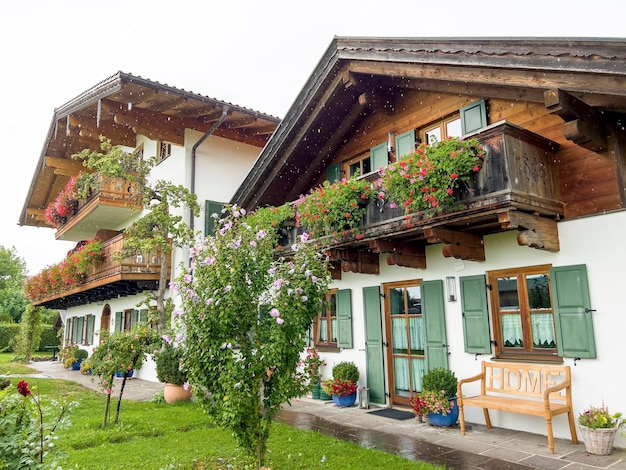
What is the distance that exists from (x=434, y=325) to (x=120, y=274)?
31.6 feet

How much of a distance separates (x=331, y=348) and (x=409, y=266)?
10.3 ft

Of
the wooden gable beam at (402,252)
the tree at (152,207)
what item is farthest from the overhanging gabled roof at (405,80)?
the wooden gable beam at (402,252)

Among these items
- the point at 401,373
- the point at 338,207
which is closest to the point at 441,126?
the point at 338,207

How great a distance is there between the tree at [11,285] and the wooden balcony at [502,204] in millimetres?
42355

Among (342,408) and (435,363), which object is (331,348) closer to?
(342,408)

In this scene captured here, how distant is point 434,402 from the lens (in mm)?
7523

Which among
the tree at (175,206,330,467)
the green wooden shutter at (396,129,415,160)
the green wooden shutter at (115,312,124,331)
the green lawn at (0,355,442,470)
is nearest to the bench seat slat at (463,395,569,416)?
the green lawn at (0,355,442,470)

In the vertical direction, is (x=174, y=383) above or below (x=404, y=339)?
below

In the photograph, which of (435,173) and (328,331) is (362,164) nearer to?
(328,331)

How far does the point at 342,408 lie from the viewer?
31.3 feet

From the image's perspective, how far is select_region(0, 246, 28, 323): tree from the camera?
43.3m

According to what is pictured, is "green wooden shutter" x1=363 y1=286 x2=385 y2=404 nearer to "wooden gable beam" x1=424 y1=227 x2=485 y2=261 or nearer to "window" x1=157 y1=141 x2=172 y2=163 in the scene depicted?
"wooden gable beam" x1=424 y1=227 x2=485 y2=261

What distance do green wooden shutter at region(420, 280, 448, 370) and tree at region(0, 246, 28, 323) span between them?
41.3 metres

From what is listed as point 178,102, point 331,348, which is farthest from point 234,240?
point 178,102
